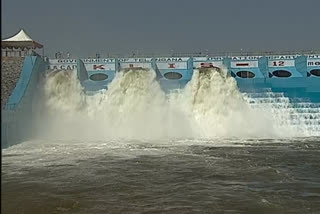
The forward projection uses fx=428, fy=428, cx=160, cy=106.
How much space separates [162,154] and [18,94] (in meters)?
9.42

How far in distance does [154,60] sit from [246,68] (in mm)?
5381

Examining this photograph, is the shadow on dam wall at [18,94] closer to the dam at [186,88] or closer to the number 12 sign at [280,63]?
the dam at [186,88]

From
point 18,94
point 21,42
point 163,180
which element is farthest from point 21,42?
point 163,180

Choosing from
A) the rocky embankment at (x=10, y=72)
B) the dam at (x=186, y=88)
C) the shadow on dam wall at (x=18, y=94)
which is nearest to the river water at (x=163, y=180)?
the shadow on dam wall at (x=18, y=94)

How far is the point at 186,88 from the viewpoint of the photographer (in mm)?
23797

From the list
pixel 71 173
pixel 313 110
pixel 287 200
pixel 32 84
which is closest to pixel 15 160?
pixel 71 173

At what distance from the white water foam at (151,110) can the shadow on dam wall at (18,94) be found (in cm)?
124

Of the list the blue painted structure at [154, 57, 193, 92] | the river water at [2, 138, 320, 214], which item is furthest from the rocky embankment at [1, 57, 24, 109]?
the blue painted structure at [154, 57, 193, 92]

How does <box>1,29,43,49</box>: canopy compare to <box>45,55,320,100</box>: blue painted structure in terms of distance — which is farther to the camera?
<box>1,29,43,49</box>: canopy

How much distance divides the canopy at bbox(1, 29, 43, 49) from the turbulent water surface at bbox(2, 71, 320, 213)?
12.0ft

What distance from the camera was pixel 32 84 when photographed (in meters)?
21.9

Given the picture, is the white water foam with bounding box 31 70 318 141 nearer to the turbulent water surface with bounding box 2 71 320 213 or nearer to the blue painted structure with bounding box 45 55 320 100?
the turbulent water surface with bounding box 2 71 320 213

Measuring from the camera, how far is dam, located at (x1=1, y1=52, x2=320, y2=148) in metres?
22.1

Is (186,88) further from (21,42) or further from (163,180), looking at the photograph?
(163,180)
